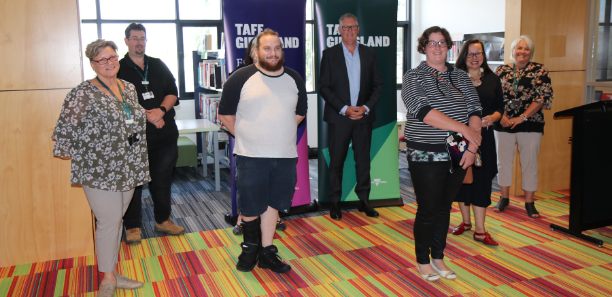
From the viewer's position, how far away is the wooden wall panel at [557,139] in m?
5.20

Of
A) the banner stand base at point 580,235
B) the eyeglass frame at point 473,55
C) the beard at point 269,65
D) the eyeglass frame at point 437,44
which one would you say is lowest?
the banner stand base at point 580,235

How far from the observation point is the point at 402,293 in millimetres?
2953

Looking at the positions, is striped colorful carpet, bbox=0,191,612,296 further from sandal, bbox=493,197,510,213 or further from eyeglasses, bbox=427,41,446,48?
eyeglasses, bbox=427,41,446,48

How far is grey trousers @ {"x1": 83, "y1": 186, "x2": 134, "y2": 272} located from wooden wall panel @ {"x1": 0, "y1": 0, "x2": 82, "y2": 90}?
1.11 m

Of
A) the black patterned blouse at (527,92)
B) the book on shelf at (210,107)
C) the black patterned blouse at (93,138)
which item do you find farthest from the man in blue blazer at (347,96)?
the book on shelf at (210,107)

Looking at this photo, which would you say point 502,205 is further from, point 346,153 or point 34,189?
point 34,189

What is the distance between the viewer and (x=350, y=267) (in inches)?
132

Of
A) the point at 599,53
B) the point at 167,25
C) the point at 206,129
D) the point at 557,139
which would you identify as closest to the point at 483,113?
the point at 557,139

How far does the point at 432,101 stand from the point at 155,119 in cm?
207

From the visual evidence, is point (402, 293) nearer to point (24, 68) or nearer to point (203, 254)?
point (203, 254)

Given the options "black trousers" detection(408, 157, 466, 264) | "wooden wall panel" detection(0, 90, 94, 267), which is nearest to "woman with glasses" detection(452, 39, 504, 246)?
"black trousers" detection(408, 157, 466, 264)

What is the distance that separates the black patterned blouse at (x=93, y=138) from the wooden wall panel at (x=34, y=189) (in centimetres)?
84

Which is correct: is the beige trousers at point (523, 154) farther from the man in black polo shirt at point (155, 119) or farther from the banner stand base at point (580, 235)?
the man in black polo shirt at point (155, 119)

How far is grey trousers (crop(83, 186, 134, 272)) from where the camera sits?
109 inches
